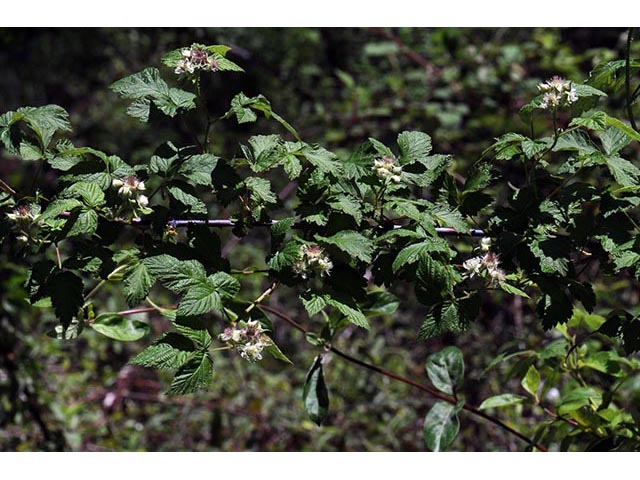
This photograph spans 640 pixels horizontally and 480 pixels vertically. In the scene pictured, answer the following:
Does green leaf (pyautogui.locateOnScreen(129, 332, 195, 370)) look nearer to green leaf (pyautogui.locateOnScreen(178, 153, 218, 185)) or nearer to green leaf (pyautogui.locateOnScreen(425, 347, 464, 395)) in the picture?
green leaf (pyautogui.locateOnScreen(178, 153, 218, 185))

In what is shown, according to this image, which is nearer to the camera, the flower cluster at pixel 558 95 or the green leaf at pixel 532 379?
the flower cluster at pixel 558 95

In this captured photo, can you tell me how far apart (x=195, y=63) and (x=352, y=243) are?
0.32 metres

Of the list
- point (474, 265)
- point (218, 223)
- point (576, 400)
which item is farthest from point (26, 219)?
point (576, 400)

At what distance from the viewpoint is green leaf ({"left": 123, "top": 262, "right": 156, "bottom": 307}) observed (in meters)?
1.05

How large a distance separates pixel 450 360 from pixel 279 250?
0.57 meters

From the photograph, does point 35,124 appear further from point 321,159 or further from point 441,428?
point 441,428

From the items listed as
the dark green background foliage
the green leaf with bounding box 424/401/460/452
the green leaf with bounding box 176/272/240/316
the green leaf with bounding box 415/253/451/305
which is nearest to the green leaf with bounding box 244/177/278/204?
the dark green background foliage

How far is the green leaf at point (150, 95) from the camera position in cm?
113

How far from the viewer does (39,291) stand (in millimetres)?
1139

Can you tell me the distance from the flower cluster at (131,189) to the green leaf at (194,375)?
213 millimetres

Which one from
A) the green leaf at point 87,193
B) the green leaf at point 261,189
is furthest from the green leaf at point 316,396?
the green leaf at point 87,193

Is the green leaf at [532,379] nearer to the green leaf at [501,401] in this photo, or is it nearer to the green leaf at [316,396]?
the green leaf at [501,401]

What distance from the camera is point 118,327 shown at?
144 centimetres

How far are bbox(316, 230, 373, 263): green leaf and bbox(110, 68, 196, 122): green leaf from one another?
258 millimetres
